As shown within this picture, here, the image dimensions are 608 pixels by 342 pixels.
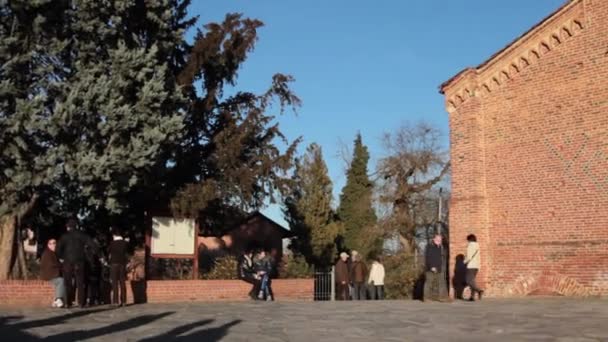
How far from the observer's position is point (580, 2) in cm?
1847

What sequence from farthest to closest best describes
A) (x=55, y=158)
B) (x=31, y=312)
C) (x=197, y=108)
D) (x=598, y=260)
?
(x=197, y=108)
(x=598, y=260)
(x=55, y=158)
(x=31, y=312)

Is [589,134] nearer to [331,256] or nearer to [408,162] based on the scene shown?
[331,256]

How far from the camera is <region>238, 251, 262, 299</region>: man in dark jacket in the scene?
19547mm

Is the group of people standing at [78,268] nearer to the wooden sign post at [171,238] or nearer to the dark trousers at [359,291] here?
the wooden sign post at [171,238]

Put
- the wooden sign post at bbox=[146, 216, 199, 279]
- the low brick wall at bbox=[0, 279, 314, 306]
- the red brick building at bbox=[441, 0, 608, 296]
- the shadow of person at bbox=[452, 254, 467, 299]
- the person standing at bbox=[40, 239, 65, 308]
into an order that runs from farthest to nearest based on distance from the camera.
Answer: the shadow of person at bbox=[452, 254, 467, 299] → the wooden sign post at bbox=[146, 216, 199, 279] → the red brick building at bbox=[441, 0, 608, 296] → the low brick wall at bbox=[0, 279, 314, 306] → the person standing at bbox=[40, 239, 65, 308]

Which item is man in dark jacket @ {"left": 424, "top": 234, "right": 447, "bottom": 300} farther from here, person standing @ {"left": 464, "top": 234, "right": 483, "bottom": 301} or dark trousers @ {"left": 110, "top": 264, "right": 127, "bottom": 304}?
dark trousers @ {"left": 110, "top": 264, "right": 127, "bottom": 304}

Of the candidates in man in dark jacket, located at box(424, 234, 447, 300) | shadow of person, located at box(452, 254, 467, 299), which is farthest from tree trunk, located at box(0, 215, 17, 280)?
shadow of person, located at box(452, 254, 467, 299)

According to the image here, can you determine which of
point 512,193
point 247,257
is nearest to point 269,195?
point 247,257

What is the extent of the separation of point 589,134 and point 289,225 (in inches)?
866

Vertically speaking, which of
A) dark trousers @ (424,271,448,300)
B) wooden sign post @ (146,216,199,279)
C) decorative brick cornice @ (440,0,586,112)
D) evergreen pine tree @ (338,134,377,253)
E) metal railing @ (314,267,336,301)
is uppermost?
decorative brick cornice @ (440,0,586,112)

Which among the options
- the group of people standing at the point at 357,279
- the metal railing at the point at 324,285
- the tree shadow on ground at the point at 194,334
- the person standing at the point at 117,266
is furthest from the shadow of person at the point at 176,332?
the metal railing at the point at 324,285

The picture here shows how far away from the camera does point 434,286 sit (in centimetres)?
1766

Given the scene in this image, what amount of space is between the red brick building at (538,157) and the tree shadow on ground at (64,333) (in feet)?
32.0

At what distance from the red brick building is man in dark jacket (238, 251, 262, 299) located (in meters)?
5.53
